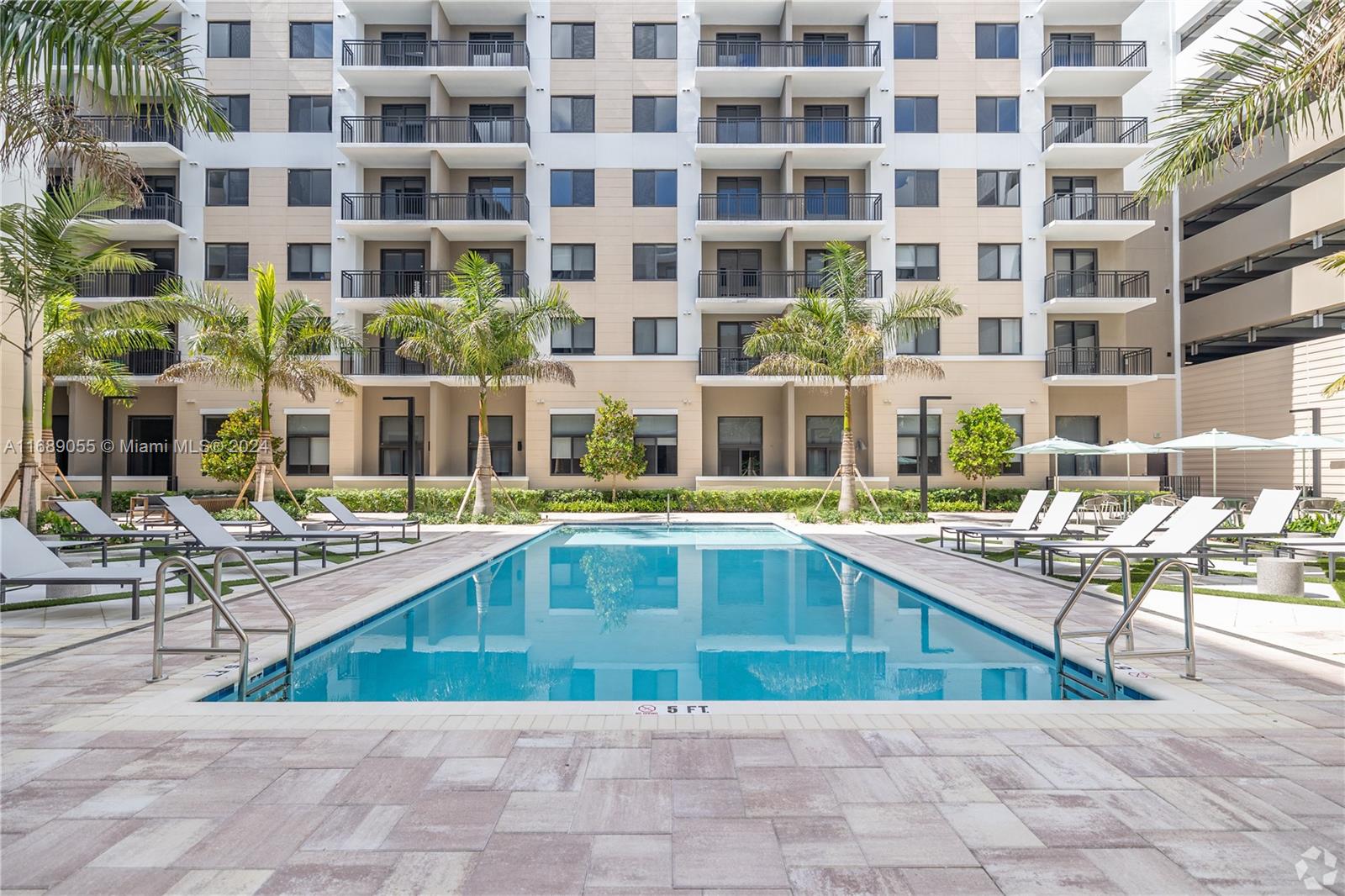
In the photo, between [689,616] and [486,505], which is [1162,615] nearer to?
[689,616]

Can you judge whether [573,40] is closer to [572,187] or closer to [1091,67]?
[572,187]

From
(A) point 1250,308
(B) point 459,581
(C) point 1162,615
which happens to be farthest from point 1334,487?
(B) point 459,581

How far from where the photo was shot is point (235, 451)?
76.4ft

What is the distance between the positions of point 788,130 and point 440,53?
1135 centimetres

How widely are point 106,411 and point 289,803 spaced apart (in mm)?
17479

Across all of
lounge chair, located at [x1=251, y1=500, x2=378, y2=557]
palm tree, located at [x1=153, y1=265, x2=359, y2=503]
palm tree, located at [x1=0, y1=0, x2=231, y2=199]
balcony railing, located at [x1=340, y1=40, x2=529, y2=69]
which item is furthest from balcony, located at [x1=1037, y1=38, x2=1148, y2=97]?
palm tree, located at [x1=0, y1=0, x2=231, y2=199]

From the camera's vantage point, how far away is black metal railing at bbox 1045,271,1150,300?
27.2 m

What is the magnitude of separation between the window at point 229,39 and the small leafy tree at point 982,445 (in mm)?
26102

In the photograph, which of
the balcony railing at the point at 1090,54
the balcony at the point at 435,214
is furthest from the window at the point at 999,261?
the balcony at the point at 435,214

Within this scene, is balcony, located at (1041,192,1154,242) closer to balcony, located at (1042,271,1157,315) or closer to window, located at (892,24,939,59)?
balcony, located at (1042,271,1157,315)

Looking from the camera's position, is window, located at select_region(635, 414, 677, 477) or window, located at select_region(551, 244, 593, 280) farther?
window, located at select_region(551, 244, 593, 280)

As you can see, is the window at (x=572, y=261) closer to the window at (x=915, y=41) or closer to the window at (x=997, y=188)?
the window at (x=915, y=41)

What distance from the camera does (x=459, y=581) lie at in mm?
11414

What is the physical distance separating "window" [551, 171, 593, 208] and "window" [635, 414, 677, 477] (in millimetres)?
7406
